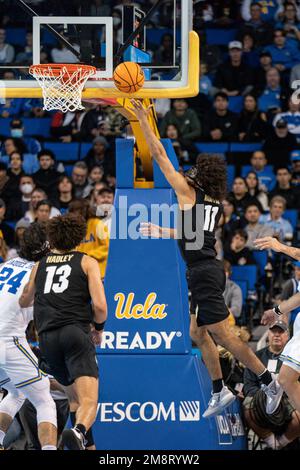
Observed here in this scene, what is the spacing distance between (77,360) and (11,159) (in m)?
7.77

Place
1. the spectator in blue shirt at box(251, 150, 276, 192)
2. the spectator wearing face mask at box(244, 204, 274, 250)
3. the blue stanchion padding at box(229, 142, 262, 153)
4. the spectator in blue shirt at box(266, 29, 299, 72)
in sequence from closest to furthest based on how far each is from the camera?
the spectator wearing face mask at box(244, 204, 274, 250) → the spectator in blue shirt at box(251, 150, 276, 192) → the blue stanchion padding at box(229, 142, 262, 153) → the spectator in blue shirt at box(266, 29, 299, 72)

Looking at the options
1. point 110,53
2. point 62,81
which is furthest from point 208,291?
point 110,53

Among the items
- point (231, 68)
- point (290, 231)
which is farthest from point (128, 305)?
point (231, 68)

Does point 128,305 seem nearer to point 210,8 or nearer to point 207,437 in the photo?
point 207,437

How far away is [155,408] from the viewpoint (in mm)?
10250

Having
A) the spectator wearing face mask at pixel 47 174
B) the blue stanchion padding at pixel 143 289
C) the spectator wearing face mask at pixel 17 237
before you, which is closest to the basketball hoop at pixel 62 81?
the blue stanchion padding at pixel 143 289

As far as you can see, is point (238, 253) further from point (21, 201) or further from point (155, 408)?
point (155, 408)

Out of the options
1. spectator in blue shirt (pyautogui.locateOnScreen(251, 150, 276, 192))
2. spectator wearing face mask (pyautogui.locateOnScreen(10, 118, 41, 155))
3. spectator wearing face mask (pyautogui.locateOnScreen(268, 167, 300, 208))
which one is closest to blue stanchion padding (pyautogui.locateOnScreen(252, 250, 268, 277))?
spectator wearing face mask (pyautogui.locateOnScreen(268, 167, 300, 208))

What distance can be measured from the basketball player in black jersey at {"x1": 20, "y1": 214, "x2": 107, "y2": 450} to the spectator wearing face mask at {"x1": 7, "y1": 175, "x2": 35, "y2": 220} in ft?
20.9

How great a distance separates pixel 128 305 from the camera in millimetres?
10586

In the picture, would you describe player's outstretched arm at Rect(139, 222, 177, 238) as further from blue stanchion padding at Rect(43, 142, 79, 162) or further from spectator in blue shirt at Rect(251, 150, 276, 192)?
blue stanchion padding at Rect(43, 142, 79, 162)

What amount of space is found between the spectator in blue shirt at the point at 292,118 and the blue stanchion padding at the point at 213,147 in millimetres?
872

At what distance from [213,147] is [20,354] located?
7.74 m

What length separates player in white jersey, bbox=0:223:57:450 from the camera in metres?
9.70
